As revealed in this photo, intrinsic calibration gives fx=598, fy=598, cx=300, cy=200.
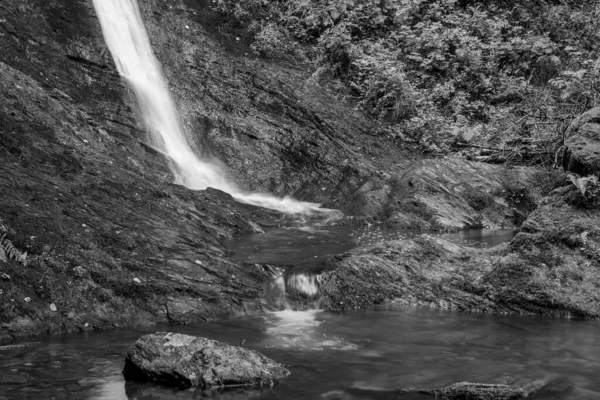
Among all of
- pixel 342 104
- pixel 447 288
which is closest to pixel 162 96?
pixel 342 104

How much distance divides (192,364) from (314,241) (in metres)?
6.64

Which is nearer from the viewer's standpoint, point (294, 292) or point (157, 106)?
point (294, 292)

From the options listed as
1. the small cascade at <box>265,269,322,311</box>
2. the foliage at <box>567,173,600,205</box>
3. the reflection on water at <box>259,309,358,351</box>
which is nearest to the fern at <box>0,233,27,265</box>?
the reflection on water at <box>259,309,358,351</box>

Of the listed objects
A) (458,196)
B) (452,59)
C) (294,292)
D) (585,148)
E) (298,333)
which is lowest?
(298,333)

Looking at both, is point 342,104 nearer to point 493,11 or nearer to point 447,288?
point 493,11

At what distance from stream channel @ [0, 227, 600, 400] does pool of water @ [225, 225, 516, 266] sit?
2093mm

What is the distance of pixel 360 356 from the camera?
18.8ft

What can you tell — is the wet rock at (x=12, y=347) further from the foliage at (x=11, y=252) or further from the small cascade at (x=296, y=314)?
the small cascade at (x=296, y=314)

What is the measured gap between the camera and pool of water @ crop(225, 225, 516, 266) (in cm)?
948

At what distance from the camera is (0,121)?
9.97 metres

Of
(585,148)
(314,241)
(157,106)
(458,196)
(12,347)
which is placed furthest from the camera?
(157,106)

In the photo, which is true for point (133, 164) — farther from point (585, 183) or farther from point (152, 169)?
point (585, 183)

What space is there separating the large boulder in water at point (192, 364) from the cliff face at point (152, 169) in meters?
1.62

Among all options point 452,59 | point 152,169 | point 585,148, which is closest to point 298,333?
point 585,148
